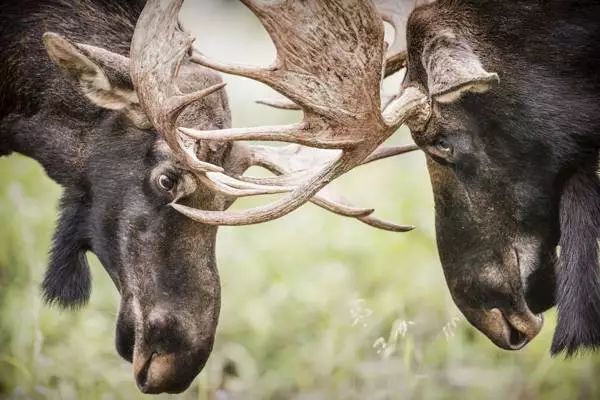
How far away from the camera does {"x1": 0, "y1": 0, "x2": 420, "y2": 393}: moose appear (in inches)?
81.0

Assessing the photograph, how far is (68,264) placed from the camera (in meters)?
2.40

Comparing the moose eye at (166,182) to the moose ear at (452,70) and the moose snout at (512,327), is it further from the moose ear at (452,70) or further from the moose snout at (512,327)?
the moose snout at (512,327)

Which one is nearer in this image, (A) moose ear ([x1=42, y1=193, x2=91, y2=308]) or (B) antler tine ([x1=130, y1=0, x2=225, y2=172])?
(B) antler tine ([x1=130, y1=0, x2=225, y2=172])

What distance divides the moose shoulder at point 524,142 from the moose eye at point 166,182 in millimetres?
580

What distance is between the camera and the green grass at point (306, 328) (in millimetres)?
2730

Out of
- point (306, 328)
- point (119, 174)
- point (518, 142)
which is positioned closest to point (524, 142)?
point (518, 142)

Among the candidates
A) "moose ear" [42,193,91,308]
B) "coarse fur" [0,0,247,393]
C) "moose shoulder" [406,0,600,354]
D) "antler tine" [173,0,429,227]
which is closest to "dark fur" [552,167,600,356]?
"moose shoulder" [406,0,600,354]

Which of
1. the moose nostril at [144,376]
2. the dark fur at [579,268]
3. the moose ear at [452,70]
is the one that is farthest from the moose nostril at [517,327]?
the moose nostril at [144,376]

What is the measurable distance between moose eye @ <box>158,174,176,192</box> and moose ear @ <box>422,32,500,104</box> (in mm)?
618

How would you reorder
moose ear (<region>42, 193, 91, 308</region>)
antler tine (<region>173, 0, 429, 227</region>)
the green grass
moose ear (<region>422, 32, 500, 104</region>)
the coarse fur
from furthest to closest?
1. the green grass
2. moose ear (<region>42, 193, 91, 308</region>)
3. the coarse fur
4. moose ear (<region>422, 32, 500, 104</region>)
5. antler tine (<region>173, 0, 429, 227</region>)

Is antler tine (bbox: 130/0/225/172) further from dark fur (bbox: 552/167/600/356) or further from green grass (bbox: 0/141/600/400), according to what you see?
dark fur (bbox: 552/167/600/356)

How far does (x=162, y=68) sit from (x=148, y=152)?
268mm

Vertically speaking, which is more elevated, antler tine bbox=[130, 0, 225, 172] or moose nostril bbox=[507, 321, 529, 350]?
antler tine bbox=[130, 0, 225, 172]

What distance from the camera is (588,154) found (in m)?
2.29
